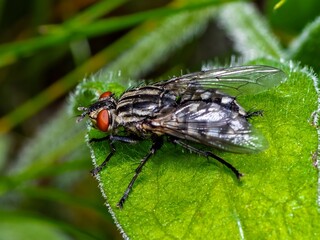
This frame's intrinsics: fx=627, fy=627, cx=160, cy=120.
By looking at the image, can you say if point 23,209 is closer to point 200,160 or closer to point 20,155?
point 20,155

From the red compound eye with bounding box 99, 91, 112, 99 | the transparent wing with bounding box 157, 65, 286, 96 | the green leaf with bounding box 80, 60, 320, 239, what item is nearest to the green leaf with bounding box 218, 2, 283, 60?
the transparent wing with bounding box 157, 65, 286, 96

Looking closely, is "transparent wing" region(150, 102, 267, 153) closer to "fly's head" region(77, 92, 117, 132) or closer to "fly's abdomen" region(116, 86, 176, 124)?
"fly's abdomen" region(116, 86, 176, 124)

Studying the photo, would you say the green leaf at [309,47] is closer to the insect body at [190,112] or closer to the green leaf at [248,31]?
the green leaf at [248,31]

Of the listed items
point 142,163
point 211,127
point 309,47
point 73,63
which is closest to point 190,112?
point 211,127

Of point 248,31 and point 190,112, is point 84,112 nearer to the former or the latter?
point 190,112

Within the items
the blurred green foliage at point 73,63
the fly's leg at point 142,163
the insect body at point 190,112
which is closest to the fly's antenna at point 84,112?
the insect body at point 190,112

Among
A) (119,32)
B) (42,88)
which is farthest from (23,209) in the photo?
(119,32)
